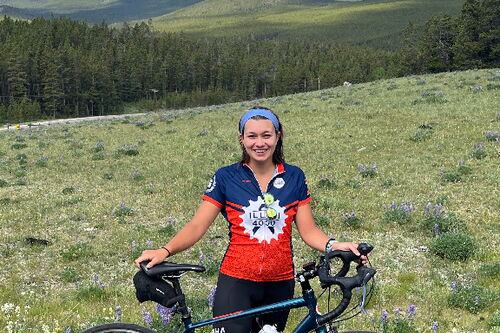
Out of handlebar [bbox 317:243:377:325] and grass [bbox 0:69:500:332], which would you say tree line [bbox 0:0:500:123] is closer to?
grass [bbox 0:69:500:332]

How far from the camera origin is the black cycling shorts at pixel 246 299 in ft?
13.7

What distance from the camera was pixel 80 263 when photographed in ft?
30.9

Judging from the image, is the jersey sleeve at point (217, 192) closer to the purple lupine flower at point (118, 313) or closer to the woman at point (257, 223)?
the woman at point (257, 223)

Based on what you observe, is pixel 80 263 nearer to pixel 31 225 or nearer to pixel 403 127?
pixel 31 225

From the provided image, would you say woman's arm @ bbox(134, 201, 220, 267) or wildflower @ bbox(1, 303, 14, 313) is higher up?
woman's arm @ bbox(134, 201, 220, 267)

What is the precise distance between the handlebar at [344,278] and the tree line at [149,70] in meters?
82.8

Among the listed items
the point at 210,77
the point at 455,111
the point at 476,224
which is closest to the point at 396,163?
the point at 476,224

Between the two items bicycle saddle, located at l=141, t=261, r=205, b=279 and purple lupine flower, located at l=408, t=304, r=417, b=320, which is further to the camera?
purple lupine flower, located at l=408, t=304, r=417, b=320

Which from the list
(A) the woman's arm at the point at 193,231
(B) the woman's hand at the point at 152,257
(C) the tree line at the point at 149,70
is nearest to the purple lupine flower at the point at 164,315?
(A) the woman's arm at the point at 193,231

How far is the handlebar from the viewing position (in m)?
3.28

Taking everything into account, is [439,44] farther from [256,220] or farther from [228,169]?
[256,220]

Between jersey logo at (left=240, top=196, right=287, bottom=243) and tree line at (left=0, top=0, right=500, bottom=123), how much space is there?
82412mm

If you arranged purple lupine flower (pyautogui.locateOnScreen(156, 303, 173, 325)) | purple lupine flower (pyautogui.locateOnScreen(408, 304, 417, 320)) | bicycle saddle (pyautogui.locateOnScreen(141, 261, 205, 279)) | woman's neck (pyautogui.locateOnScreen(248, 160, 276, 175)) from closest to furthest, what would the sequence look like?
1. bicycle saddle (pyautogui.locateOnScreen(141, 261, 205, 279))
2. woman's neck (pyautogui.locateOnScreen(248, 160, 276, 175))
3. purple lupine flower (pyautogui.locateOnScreen(156, 303, 173, 325))
4. purple lupine flower (pyautogui.locateOnScreen(408, 304, 417, 320))

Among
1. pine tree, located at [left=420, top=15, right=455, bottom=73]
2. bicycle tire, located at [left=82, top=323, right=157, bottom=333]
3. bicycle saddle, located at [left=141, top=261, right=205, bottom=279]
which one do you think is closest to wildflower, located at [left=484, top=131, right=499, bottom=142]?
bicycle saddle, located at [left=141, top=261, right=205, bottom=279]
